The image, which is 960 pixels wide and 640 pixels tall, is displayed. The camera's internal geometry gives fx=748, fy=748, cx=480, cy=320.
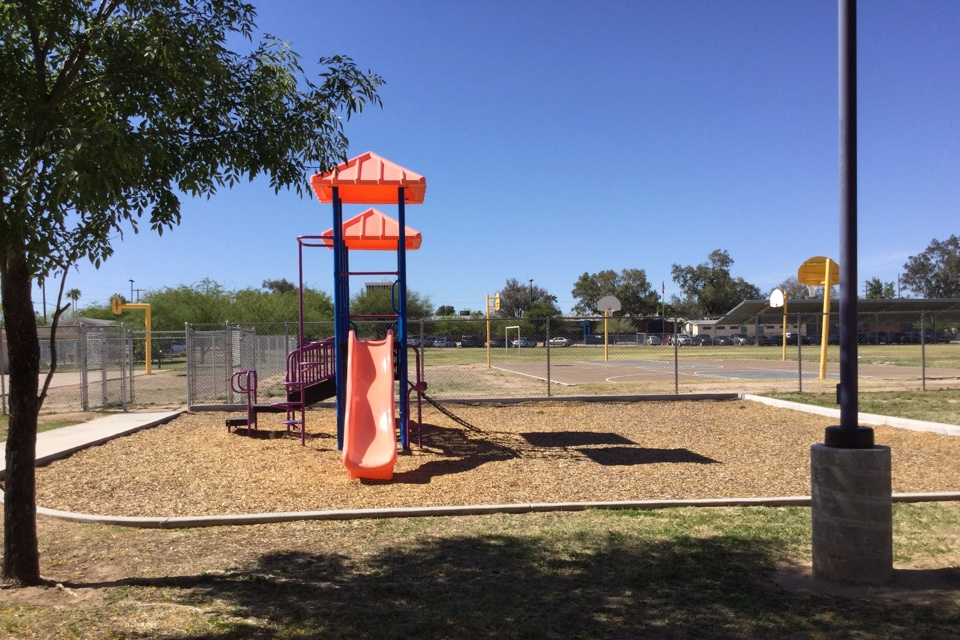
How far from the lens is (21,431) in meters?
4.91

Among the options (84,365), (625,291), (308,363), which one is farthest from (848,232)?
(625,291)

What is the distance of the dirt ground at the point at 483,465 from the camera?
7746 millimetres

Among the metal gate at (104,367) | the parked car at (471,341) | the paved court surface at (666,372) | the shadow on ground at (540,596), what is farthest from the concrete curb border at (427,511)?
the parked car at (471,341)

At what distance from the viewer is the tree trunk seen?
4.74 metres

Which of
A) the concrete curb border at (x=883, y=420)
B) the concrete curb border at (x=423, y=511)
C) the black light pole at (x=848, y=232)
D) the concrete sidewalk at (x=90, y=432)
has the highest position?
the black light pole at (x=848, y=232)

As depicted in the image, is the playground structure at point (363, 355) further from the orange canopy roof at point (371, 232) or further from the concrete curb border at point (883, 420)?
the concrete curb border at point (883, 420)

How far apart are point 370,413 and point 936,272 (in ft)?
377

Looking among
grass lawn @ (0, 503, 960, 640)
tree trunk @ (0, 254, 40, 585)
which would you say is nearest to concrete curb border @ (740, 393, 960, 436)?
grass lawn @ (0, 503, 960, 640)

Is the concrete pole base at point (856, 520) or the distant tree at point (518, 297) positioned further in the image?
the distant tree at point (518, 297)

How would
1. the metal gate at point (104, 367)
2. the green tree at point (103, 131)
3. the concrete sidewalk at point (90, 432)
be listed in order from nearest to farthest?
the green tree at point (103, 131)
the concrete sidewalk at point (90, 432)
the metal gate at point (104, 367)

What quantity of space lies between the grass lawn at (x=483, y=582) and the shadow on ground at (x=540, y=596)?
2cm

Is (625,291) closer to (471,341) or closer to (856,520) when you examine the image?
(471,341)

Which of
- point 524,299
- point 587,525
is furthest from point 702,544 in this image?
point 524,299

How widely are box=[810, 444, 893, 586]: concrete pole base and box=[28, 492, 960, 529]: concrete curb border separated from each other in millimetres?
2385
